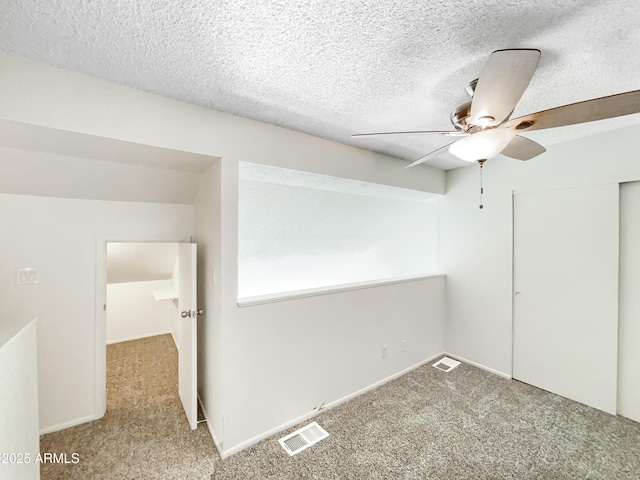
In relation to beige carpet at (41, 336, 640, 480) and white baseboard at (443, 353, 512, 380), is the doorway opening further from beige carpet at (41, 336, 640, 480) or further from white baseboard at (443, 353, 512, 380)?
white baseboard at (443, 353, 512, 380)

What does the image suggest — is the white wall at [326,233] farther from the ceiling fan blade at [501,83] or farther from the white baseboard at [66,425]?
the white baseboard at [66,425]

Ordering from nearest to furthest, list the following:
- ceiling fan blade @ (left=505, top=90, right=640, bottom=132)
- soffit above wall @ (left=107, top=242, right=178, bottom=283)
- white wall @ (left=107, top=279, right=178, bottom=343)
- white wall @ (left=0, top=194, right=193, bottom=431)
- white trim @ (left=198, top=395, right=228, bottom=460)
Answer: ceiling fan blade @ (left=505, top=90, right=640, bottom=132)
white trim @ (left=198, top=395, right=228, bottom=460)
white wall @ (left=0, top=194, right=193, bottom=431)
soffit above wall @ (left=107, top=242, right=178, bottom=283)
white wall @ (left=107, top=279, right=178, bottom=343)

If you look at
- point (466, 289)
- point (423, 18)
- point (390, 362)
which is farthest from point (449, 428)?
point (423, 18)

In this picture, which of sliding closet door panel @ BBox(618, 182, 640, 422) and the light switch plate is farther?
sliding closet door panel @ BBox(618, 182, 640, 422)

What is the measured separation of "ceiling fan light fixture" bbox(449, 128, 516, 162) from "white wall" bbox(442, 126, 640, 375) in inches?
70.5

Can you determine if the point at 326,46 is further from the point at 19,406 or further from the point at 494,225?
the point at 494,225

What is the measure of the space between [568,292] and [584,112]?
2.07 meters

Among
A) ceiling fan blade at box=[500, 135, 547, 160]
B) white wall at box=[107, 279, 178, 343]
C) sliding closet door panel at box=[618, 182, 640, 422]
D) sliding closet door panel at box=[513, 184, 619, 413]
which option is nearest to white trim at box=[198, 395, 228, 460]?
white wall at box=[107, 279, 178, 343]

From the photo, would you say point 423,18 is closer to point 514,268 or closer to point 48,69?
point 48,69

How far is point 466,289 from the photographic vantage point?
3.31 metres

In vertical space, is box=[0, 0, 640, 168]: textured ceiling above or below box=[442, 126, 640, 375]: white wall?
above

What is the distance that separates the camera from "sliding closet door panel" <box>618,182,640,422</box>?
7.30ft

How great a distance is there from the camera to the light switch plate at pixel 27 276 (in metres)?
2.03

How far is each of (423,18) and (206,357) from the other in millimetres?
2611
